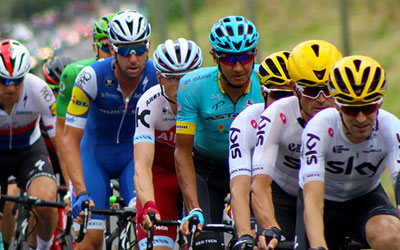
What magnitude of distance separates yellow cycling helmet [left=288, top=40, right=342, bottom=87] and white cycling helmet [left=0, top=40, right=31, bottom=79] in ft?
12.8

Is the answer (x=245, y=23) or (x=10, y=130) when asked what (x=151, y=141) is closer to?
(x=245, y=23)

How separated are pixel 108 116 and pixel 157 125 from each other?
1.32m

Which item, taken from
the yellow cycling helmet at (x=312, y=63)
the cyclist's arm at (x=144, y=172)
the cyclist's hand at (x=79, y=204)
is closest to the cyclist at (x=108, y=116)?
the cyclist's hand at (x=79, y=204)

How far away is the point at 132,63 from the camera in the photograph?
848 centimetres

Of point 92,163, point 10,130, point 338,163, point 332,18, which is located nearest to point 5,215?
point 10,130

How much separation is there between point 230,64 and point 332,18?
38.5 meters

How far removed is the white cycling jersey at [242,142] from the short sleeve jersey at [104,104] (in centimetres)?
233

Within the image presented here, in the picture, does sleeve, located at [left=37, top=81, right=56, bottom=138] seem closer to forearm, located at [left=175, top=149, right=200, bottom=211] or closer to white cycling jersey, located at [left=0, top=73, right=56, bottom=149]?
white cycling jersey, located at [left=0, top=73, right=56, bottom=149]

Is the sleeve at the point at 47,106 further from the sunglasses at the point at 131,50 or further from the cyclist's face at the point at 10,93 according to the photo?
the sunglasses at the point at 131,50

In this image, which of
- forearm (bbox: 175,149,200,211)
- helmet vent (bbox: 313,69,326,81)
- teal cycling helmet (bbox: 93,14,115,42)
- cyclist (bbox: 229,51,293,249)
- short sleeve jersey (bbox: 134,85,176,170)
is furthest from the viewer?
teal cycling helmet (bbox: 93,14,115,42)

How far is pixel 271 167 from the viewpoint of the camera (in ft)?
20.2

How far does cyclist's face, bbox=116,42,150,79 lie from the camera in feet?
27.8

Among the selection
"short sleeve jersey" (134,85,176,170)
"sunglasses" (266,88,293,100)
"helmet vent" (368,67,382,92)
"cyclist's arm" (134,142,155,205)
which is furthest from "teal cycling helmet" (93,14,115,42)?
"helmet vent" (368,67,382,92)

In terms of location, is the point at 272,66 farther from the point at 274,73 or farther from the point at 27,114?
the point at 27,114
